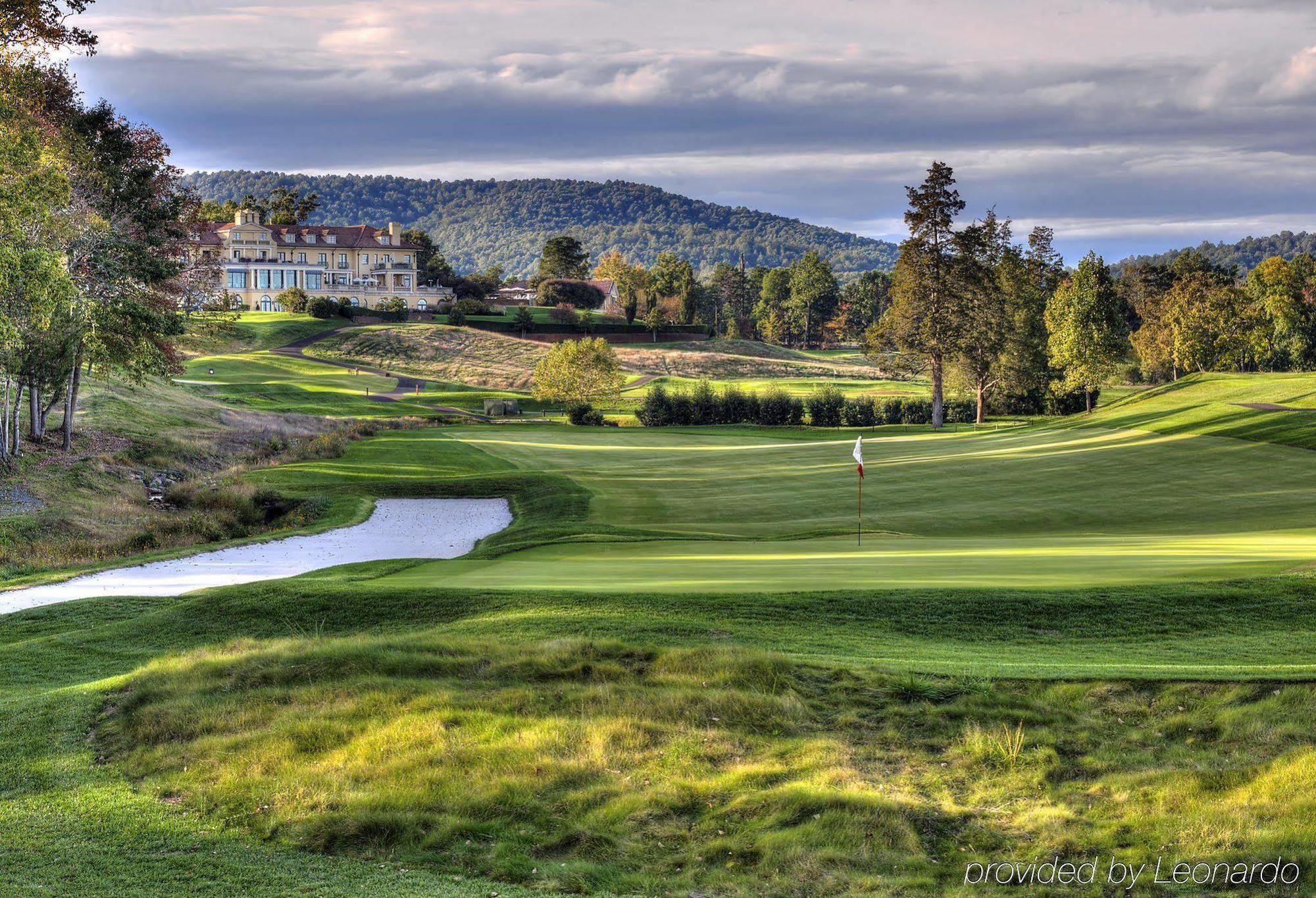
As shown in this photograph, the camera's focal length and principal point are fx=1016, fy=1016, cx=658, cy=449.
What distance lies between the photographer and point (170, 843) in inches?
282

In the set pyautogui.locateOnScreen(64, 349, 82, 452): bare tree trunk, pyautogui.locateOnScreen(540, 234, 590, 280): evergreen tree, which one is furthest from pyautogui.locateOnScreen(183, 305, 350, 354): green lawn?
pyautogui.locateOnScreen(64, 349, 82, 452): bare tree trunk

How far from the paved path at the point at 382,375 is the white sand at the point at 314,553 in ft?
124

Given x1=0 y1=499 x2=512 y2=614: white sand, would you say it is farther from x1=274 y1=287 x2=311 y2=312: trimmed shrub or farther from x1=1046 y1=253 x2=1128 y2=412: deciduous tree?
x1=274 y1=287 x2=311 y2=312: trimmed shrub

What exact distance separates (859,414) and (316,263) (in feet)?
297

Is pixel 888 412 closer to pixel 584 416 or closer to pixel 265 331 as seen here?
pixel 584 416

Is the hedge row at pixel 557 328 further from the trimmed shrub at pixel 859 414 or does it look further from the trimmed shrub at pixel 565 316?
the trimmed shrub at pixel 859 414

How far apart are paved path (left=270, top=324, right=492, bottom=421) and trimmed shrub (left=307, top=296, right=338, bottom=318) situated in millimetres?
4006

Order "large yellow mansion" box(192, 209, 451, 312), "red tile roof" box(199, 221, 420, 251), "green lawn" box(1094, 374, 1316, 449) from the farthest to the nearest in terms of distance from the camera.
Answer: "red tile roof" box(199, 221, 420, 251) → "large yellow mansion" box(192, 209, 451, 312) → "green lawn" box(1094, 374, 1316, 449)

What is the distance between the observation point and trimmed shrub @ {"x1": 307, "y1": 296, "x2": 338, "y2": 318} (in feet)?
378

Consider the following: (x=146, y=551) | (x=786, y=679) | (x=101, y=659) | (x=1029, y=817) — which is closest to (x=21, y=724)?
(x=101, y=659)

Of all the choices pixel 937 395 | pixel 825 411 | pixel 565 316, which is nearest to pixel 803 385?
pixel 825 411

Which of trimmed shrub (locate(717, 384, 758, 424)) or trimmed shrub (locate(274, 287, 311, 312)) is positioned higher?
trimmed shrub (locate(274, 287, 311, 312))

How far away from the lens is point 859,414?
70.0 meters

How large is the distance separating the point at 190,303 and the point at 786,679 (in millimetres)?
47757
